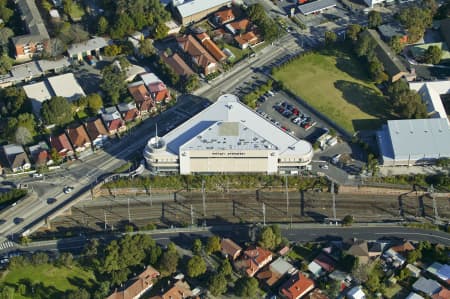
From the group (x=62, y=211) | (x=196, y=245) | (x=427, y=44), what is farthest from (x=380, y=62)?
(x=62, y=211)

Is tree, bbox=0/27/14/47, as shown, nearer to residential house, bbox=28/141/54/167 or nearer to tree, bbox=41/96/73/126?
tree, bbox=41/96/73/126

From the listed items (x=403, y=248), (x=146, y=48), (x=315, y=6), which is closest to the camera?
(x=403, y=248)

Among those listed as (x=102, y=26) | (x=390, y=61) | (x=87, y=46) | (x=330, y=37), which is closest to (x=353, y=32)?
(x=330, y=37)

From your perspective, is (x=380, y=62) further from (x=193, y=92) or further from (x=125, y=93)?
(x=125, y=93)

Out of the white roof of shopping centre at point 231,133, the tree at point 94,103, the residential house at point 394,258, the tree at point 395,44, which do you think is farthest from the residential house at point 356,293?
the tree at point 395,44

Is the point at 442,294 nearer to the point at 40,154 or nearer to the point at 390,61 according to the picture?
the point at 390,61

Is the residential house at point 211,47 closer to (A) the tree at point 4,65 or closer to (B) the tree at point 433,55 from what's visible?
(A) the tree at point 4,65
